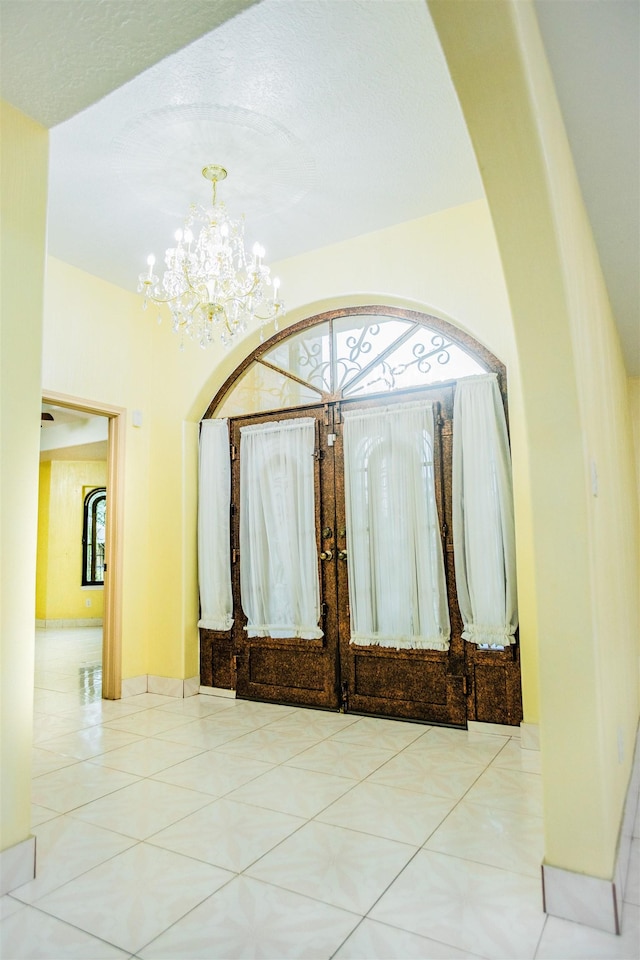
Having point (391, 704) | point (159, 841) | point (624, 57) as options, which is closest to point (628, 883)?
point (159, 841)

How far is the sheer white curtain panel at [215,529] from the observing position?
4.62 meters

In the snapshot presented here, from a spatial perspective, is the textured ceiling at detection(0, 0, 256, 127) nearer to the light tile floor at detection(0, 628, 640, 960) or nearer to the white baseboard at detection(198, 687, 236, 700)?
the light tile floor at detection(0, 628, 640, 960)

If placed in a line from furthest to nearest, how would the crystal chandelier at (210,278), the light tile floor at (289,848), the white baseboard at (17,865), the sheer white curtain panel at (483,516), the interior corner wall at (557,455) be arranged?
the sheer white curtain panel at (483,516), the crystal chandelier at (210,278), the white baseboard at (17,865), the light tile floor at (289,848), the interior corner wall at (557,455)

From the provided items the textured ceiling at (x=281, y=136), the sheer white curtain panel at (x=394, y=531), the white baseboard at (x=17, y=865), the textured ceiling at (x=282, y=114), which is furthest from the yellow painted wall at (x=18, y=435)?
the sheer white curtain panel at (x=394, y=531)

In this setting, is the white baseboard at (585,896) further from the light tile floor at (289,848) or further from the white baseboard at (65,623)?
the white baseboard at (65,623)

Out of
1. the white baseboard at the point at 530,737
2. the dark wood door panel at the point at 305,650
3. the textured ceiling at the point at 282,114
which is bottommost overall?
the white baseboard at the point at 530,737

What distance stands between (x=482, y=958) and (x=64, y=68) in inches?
114

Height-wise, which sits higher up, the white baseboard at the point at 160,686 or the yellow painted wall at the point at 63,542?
the yellow painted wall at the point at 63,542

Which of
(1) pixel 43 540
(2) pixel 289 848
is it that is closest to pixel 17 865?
(2) pixel 289 848

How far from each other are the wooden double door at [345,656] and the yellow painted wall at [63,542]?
611cm

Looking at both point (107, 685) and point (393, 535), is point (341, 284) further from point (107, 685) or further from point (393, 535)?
point (107, 685)

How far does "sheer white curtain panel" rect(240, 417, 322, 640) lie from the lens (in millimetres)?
4293

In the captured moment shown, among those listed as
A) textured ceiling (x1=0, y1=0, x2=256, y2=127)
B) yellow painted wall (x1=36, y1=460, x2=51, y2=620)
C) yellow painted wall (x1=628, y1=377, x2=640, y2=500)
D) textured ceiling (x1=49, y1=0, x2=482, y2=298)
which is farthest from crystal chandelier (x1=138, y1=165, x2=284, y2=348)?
yellow painted wall (x1=36, y1=460, x2=51, y2=620)

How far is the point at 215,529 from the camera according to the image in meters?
4.67
